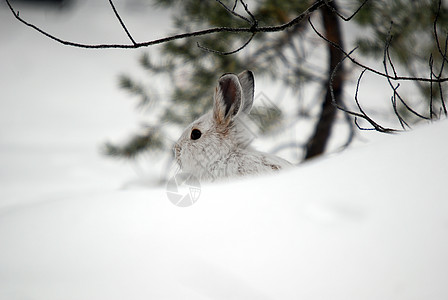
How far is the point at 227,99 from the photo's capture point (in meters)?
1.09

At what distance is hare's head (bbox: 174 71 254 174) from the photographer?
1.07 meters

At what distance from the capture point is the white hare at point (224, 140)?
3.34ft

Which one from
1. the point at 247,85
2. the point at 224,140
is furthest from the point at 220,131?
the point at 247,85

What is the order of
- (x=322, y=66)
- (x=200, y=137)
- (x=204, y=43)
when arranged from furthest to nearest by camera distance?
1. (x=322, y=66)
2. (x=204, y=43)
3. (x=200, y=137)

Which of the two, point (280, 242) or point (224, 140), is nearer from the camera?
point (280, 242)

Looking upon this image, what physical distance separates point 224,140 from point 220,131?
40 millimetres

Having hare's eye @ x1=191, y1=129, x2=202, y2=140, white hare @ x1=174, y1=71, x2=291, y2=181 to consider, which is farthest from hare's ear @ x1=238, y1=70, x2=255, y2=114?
hare's eye @ x1=191, y1=129, x2=202, y2=140

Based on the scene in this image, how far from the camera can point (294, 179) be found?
1.42ft

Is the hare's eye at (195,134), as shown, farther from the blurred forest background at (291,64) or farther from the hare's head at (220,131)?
the blurred forest background at (291,64)

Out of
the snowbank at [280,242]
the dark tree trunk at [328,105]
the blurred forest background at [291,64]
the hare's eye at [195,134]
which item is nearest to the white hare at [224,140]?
the hare's eye at [195,134]

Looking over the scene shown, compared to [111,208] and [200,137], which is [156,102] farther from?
[111,208]

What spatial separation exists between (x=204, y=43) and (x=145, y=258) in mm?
1406

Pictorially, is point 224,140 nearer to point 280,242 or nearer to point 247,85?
point 247,85

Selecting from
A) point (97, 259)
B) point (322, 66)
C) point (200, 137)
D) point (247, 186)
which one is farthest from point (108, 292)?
point (322, 66)
